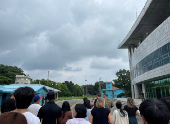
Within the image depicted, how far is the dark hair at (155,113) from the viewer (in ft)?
4.73

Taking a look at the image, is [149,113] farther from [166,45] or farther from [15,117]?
[166,45]

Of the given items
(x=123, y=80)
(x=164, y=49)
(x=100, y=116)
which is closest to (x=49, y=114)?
(x=100, y=116)

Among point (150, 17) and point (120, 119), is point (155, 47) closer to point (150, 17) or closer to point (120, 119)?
point (150, 17)

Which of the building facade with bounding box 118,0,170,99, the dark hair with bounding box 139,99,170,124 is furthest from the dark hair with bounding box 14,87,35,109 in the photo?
the building facade with bounding box 118,0,170,99

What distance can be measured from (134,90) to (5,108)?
34.4 metres

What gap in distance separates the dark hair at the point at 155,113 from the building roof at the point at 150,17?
2058 centimetres

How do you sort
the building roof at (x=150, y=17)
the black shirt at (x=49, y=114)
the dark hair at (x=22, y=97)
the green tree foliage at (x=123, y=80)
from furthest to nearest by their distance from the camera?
1. the green tree foliage at (x=123, y=80)
2. the building roof at (x=150, y=17)
3. the black shirt at (x=49, y=114)
4. the dark hair at (x=22, y=97)

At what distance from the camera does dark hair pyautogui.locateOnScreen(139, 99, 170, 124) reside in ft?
4.73

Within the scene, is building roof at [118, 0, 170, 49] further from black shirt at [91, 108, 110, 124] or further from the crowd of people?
black shirt at [91, 108, 110, 124]

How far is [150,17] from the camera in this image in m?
22.0

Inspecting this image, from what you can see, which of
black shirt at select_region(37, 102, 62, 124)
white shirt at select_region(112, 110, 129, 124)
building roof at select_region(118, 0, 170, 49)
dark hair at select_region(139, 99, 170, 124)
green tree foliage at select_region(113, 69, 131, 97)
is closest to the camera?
dark hair at select_region(139, 99, 170, 124)

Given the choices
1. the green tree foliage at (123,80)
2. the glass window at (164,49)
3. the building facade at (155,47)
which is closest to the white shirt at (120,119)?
the building facade at (155,47)

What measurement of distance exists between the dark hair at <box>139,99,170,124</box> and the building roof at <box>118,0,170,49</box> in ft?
67.5

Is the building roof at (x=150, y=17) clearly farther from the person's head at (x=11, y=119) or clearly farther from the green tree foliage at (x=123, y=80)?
the green tree foliage at (x=123, y=80)
